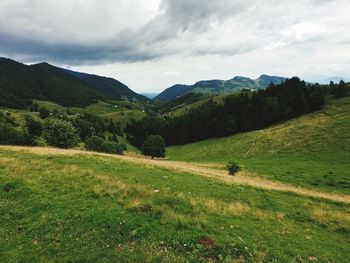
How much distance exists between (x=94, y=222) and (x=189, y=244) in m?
5.28

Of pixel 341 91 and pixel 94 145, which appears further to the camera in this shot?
pixel 341 91

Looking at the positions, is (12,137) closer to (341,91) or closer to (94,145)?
(94,145)

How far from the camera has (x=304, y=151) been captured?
75.6m

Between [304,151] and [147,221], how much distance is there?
225ft

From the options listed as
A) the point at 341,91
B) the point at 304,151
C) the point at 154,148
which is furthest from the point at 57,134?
the point at 341,91

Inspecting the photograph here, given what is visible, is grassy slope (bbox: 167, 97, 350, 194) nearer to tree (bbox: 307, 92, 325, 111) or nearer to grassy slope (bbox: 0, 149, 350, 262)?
tree (bbox: 307, 92, 325, 111)

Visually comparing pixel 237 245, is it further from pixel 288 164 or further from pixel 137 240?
pixel 288 164

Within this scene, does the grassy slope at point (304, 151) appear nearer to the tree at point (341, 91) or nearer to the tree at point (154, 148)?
the tree at point (341, 91)

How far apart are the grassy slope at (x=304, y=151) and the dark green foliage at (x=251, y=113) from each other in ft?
30.7

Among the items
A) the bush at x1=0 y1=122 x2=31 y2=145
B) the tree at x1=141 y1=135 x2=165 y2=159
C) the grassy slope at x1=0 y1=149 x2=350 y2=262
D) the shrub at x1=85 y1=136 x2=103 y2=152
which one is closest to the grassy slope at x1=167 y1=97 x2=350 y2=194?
the tree at x1=141 y1=135 x2=165 y2=159

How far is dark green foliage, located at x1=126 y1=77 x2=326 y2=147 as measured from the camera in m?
115

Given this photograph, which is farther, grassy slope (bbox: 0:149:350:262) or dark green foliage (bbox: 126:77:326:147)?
dark green foliage (bbox: 126:77:326:147)

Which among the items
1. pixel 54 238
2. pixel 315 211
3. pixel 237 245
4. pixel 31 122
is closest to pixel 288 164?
pixel 315 211

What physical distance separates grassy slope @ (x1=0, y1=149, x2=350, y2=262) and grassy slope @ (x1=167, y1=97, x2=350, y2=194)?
94.0ft
